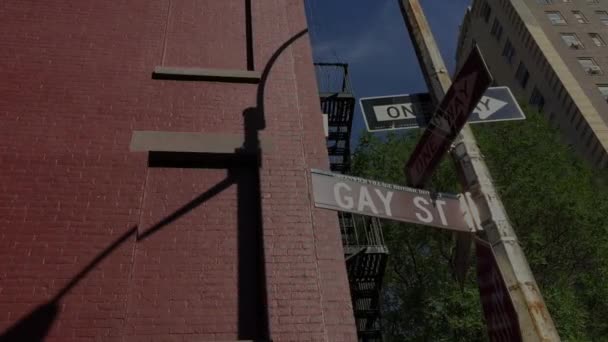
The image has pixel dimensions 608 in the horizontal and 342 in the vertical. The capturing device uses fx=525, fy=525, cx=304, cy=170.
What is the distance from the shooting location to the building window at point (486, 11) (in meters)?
43.7

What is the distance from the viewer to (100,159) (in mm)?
6105

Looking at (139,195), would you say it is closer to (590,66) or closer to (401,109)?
(401,109)

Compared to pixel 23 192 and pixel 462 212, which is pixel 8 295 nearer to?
pixel 23 192

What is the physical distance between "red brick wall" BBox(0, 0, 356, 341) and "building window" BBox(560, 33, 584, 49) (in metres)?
34.1

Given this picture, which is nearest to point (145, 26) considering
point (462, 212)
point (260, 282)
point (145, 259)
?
point (145, 259)

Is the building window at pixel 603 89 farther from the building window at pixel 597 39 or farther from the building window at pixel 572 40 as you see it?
the building window at pixel 597 39

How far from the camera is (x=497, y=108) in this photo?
177 inches

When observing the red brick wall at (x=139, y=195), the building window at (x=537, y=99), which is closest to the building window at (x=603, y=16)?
the building window at (x=537, y=99)

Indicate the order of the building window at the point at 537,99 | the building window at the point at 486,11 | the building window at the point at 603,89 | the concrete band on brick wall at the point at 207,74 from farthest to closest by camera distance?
1. the building window at the point at 486,11
2. the building window at the point at 537,99
3. the building window at the point at 603,89
4. the concrete band on brick wall at the point at 207,74

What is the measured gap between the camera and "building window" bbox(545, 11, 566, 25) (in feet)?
124

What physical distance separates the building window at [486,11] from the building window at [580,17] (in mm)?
6902

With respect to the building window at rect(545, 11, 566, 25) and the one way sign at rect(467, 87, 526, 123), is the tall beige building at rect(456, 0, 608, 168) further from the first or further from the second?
the one way sign at rect(467, 87, 526, 123)

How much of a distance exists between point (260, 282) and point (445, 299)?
8293 millimetres

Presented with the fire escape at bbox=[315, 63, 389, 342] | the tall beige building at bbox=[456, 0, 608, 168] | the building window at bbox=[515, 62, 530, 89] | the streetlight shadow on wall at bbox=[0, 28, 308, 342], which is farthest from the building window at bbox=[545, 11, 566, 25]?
the streetlight shadow on wall at bbox=[0, 28, 308, 342]
